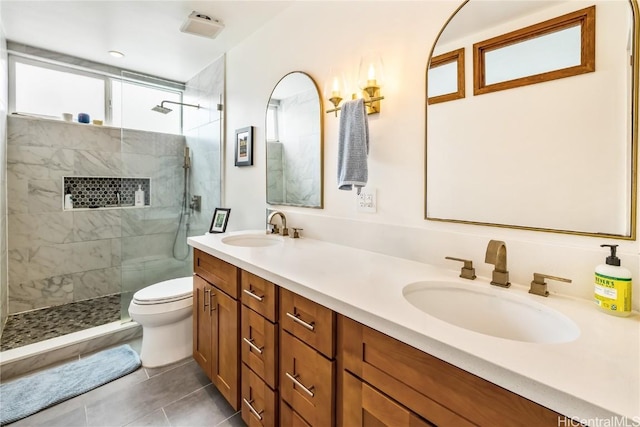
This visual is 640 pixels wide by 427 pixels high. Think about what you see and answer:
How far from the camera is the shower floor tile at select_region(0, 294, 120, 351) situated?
83.1 inches

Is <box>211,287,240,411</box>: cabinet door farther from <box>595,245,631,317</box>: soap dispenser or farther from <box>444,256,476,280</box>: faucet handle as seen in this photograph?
<box>595,245,631,317</box>: soap dispenser

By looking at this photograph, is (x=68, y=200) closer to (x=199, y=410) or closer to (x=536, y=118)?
(x=199, y=410)

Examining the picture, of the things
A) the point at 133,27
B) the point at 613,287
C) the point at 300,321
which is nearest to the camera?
the point at 613,287

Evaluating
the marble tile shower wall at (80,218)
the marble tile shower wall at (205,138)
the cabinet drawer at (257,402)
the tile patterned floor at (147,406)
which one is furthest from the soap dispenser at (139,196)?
the cabinet drawer at (257,402)

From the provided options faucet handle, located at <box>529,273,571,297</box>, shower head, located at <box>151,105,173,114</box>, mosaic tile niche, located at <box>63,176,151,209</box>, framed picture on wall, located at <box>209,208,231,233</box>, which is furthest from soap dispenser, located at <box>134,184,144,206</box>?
faucet handle, located at <box>529,273,571,297</box>

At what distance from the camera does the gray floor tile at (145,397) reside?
59.2 inches

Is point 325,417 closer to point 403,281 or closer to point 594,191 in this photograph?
point 403,281

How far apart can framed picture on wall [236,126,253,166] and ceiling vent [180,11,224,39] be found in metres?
0.68

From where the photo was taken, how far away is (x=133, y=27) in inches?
82.7

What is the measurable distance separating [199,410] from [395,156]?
1673 mm

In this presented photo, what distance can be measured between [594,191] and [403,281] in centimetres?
61

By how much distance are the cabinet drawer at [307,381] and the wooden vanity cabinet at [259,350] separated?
0.06 meters

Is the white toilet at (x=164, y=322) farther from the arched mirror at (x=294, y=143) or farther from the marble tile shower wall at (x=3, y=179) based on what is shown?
the marble tile shower wall at (x=3, y=179)

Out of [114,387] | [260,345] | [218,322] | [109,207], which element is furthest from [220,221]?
[109,207]
